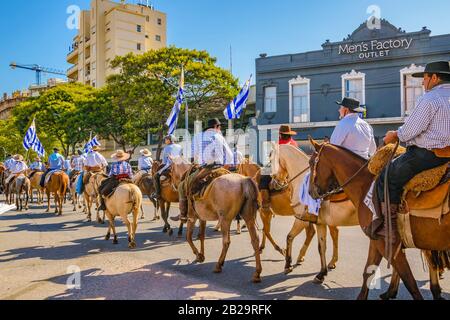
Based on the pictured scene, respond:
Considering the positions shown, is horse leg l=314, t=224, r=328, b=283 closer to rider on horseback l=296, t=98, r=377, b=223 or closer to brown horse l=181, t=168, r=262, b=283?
rider on horseback l=296, t=98, r=377, b=223

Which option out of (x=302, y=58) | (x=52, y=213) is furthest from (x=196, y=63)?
(x=52, y=213)

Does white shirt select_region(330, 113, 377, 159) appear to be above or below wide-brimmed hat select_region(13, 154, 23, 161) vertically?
above

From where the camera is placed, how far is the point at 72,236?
35.1 feet

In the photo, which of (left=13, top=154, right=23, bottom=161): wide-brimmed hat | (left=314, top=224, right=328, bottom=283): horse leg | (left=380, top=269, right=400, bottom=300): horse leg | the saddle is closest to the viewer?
(left=380, top=269, right=400, bottom=300): horse leg

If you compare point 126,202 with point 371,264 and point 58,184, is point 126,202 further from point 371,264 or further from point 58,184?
point 58,184

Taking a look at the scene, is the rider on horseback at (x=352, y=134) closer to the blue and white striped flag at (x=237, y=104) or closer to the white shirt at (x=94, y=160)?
the white shirt at (x=94, y=160)

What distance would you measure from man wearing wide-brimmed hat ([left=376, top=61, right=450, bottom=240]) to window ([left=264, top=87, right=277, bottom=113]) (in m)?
24.6

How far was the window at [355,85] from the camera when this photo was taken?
26.0 metres

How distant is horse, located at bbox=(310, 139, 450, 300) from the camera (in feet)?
13.7

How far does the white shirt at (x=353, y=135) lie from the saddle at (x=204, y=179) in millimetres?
2181

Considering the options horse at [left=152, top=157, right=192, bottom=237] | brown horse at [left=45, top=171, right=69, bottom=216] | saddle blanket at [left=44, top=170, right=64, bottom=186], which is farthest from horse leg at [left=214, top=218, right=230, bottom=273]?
saddle blanket at [left=44, top=170, right=64, bottom=186]

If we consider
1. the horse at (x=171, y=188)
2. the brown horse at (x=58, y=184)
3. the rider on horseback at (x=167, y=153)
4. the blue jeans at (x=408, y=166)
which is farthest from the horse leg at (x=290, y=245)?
the brown horse at (x=58, y=184)
